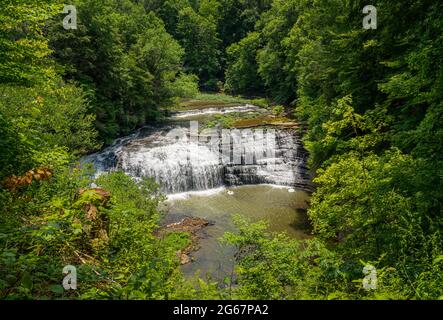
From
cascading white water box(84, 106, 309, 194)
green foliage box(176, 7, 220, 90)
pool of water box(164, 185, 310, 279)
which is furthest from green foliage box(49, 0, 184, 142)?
green foliage box(176, 7, 220, 90)

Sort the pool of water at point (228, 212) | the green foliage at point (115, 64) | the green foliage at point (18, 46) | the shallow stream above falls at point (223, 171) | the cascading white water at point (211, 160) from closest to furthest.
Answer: the green foliage at point (18, 46), the pool of water at point (228, 212), the shallow stream above falls at point (223, 171), the cascading white water at point (211, 160), the green foliage at point (115, 64)

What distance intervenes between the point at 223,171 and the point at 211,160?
98 cm

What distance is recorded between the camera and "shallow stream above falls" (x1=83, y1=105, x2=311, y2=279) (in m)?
15.5

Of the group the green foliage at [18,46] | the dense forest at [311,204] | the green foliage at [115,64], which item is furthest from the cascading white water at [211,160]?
the green foliage at [18,46]

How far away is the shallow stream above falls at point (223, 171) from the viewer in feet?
51.0

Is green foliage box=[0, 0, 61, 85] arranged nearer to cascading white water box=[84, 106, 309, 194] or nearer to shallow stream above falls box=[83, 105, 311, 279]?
shallow stream above falls box=[83, 105, 311, 279]

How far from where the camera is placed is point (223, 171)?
19.6 meters

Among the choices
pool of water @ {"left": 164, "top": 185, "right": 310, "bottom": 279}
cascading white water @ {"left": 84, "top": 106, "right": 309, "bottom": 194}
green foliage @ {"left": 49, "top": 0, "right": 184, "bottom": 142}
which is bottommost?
pool of water @ {"left": 164, "top": 185, "right": 310, "bottom": 279}

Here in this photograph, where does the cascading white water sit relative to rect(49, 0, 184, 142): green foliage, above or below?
below

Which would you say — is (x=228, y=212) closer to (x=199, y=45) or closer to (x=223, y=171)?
(x=223, y=171)

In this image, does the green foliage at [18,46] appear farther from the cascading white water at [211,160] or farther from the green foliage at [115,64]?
the green foliage at [115,64]

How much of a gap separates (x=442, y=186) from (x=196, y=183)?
46.5 feet

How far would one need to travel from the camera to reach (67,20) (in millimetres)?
19359
